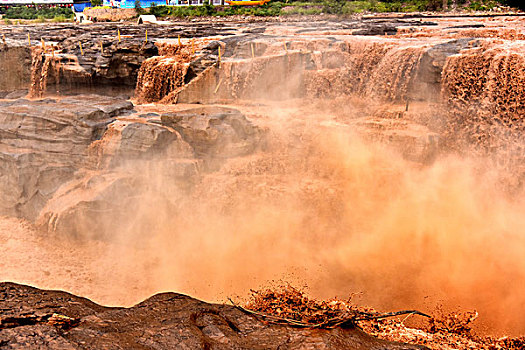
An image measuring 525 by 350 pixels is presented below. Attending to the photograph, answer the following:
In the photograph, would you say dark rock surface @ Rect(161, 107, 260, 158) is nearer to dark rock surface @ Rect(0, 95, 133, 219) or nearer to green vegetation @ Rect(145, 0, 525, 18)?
dark rock surface @ Rect(0, 95, 133, 219)

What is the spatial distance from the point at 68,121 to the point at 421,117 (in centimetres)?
699

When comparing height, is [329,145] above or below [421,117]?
below

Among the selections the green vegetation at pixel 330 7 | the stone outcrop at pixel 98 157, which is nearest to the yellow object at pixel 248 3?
the green vegetation at pixel 330 7

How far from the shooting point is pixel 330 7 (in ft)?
75.2

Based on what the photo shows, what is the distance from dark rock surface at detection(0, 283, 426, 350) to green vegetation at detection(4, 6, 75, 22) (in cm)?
3032

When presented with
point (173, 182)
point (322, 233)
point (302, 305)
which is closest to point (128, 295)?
point (173, 182)

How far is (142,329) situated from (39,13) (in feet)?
114

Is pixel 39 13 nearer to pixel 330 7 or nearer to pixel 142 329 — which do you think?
pixel 330 7

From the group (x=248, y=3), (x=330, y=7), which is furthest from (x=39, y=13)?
(x=330, y=7)

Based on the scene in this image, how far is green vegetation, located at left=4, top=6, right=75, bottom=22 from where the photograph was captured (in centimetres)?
3006

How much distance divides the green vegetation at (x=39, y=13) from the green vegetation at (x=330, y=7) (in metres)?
8.44

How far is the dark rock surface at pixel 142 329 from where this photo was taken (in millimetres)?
2471

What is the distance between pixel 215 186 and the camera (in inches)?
326

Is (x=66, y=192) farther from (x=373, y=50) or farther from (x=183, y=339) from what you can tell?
(x=373, y=50)
